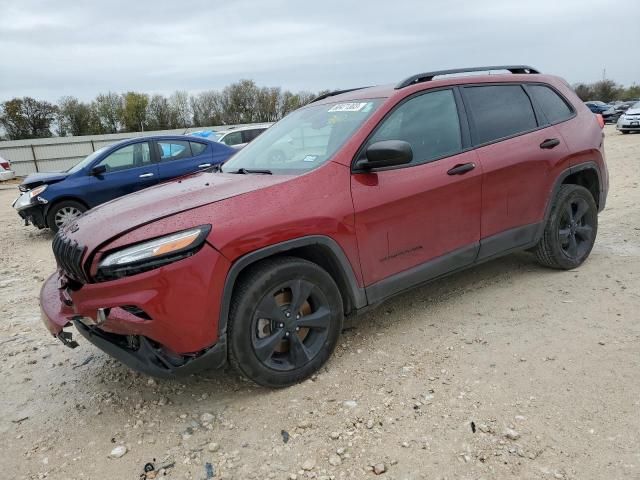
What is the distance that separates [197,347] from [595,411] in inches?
82.1

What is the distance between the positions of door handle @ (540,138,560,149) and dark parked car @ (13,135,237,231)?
6.47m

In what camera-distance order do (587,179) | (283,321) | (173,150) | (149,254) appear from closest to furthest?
(149,254) → (283,321) → (587,179) → (173,150)

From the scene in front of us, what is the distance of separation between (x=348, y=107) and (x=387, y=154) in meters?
0.78

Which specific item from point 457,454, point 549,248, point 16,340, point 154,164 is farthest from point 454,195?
point 154,164

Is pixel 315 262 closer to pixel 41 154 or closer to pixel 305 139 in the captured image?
pixel 305 139

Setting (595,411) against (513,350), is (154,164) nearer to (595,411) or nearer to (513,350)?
(513,350)

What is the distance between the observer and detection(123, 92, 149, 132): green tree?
48.9 meters

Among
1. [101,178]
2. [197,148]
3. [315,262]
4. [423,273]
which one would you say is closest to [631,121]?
[197,148]

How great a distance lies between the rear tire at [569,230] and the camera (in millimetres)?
4305

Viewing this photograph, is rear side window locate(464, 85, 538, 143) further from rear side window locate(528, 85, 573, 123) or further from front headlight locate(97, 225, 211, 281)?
front headlight locate(97, 225, 211, 281)

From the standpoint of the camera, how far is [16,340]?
4.07 metres

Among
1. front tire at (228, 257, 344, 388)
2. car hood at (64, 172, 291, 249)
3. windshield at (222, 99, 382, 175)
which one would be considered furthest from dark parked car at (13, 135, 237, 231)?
front tire at (228, 257, 344, 388)

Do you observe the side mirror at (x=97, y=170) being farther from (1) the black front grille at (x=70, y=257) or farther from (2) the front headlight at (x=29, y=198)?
(1) the black front grille at (x=70, y=257)

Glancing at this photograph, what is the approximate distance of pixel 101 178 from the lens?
8359mm
